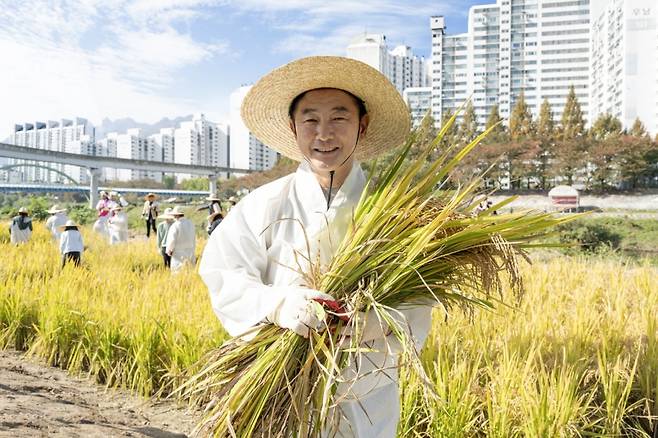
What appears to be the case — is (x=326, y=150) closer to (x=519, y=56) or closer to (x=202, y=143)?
(x=519, y=56)

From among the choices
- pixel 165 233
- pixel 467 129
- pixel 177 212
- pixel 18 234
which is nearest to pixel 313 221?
pixel 467 129

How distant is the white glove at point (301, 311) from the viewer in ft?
4.20

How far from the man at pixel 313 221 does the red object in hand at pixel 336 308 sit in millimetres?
51

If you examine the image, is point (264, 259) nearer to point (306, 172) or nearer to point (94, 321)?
point (306, 172)

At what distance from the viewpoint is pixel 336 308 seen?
1326mm

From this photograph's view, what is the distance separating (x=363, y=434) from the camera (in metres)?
1.51

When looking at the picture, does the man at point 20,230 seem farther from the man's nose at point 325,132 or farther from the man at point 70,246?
the man's nose at point 325,132

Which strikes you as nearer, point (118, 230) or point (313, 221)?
point (313, 221)

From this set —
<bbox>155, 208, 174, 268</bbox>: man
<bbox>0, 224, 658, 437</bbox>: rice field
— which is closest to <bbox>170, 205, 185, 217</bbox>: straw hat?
<bbox>155, 208, 174, 268</bbox>: man

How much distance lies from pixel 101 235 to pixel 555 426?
10.4 metres

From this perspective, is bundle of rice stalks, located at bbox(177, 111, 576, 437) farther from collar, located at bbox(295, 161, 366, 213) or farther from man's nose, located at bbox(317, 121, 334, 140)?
man's nose, located at bbox(317, 121, 334, 140)

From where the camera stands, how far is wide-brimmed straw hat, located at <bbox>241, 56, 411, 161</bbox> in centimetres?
157

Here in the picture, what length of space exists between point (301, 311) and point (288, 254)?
0.25m

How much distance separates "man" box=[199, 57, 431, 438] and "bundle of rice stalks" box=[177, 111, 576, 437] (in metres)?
0.06
